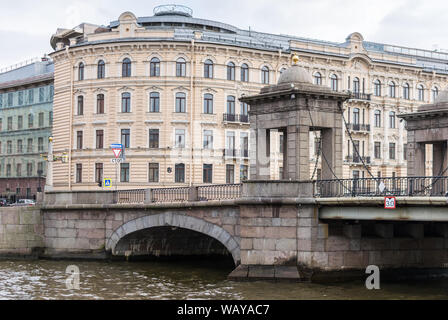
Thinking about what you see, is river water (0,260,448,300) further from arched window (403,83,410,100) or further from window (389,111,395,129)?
arched window (403,83,410,100)

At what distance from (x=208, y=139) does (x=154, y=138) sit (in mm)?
3758

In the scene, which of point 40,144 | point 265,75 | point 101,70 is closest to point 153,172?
point 101,70

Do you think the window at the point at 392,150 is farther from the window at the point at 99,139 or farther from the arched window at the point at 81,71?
the arched window at the point at 81,71

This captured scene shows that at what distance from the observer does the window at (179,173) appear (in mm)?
53500

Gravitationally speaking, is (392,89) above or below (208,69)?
below

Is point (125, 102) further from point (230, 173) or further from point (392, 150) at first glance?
point (392, 150)

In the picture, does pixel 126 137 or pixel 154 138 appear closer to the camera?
pixel 154 138

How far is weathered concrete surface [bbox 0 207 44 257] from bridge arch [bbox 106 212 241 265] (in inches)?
170

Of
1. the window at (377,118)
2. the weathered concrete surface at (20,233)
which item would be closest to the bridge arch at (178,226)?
the weathered concrete surface at (20,233)

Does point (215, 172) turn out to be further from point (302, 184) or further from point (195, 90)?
point (302, 184)

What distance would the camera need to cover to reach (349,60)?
59094mm

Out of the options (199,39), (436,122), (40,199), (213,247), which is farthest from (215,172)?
(436,122)

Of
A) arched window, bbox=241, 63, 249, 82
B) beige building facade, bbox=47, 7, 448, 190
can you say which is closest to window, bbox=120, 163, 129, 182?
beige building facade, bbox=47, 7, 448, 190

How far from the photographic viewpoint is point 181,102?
53.8 metres
